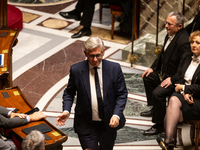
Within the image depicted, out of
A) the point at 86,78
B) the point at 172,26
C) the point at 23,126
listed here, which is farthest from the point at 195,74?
the point at 23,126

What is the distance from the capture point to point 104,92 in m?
2.76

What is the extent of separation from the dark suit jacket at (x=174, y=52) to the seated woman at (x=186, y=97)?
11.8 inches

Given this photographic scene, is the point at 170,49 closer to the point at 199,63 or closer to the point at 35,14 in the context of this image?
the point at 199,63

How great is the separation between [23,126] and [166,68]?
188cm

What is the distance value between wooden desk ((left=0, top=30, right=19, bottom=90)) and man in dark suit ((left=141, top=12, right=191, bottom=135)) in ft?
5.11

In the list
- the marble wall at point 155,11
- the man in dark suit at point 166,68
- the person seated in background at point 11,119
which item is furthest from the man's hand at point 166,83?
the marble wall at point 155,11

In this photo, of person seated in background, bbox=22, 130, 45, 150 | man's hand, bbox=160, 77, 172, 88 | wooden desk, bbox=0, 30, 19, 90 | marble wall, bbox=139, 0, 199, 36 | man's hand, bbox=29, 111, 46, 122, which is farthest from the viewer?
marble wall, bbox=139, 0, 199, 36

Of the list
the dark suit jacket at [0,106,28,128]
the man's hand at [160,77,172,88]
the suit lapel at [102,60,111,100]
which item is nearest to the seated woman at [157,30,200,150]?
the man's hand at [160,77,172,88]

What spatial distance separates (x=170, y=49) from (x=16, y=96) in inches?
70.4

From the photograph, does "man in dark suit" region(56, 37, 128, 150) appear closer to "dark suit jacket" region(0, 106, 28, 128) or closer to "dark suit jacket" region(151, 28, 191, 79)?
"dark suit jacket" region(0, 106, 28, 128)

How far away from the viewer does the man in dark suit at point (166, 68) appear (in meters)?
3.99

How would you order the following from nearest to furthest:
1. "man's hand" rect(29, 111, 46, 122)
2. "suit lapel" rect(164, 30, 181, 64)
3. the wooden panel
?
"man's hand" rect(29, 111, 46, 122) → "suit lapel" rect(164, 30, 181, 64) → the wooden panel

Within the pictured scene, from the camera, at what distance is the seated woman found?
352 cm

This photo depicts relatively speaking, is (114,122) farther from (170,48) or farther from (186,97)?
(170,48)
